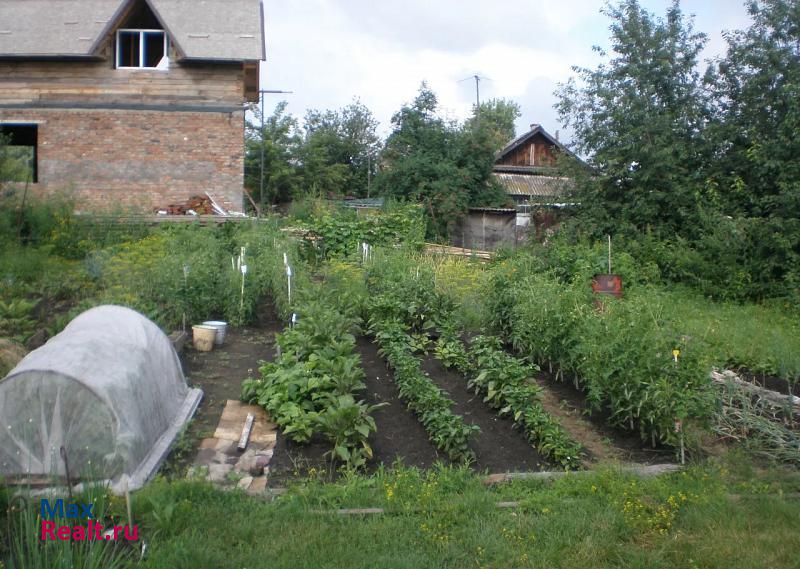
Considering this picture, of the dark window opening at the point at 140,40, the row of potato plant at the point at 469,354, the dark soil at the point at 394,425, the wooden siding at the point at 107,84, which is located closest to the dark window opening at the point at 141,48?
the dark window opening at the point at 140,40

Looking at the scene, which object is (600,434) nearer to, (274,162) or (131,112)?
(131,112)

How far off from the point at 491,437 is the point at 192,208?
14041 mm

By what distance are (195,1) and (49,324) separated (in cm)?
1581

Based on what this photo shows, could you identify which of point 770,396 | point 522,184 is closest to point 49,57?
point 770,396

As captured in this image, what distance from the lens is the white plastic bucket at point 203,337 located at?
877 cm

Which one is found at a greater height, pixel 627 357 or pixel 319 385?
pixel 627 357

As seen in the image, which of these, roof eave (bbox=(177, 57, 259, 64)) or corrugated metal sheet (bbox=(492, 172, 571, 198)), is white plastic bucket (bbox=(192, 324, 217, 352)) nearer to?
roof eave (bbox=(177, 57, 259, 64))

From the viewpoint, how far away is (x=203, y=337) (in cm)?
877

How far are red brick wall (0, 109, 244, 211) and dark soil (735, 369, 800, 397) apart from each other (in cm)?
1429

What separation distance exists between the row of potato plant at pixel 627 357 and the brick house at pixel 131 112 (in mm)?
13265

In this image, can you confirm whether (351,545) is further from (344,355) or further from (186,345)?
(186,345)

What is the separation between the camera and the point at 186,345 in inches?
348

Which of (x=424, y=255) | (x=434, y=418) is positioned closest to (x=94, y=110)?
(x=424, y=255)

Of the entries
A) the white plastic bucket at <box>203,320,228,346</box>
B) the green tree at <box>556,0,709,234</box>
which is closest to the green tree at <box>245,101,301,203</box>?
the green tree at <box>556,0,709,234</box>
